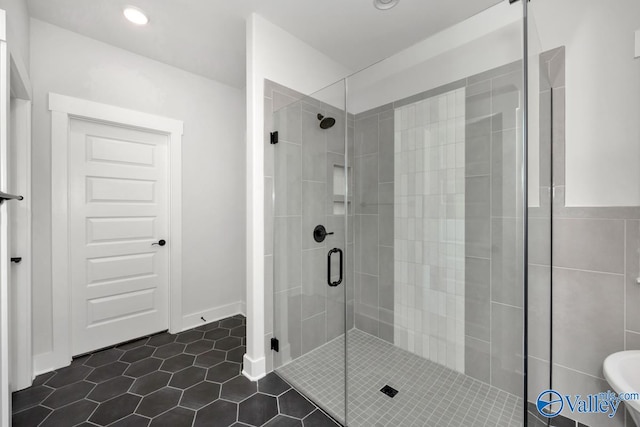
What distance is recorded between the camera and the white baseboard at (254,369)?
193 centimetres

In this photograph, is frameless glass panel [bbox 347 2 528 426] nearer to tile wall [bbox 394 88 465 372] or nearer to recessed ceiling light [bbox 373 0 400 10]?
tile wall [bbox 394 88 465 372]

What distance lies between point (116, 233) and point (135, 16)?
1.74 m

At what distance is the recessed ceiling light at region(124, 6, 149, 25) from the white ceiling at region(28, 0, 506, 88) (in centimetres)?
4

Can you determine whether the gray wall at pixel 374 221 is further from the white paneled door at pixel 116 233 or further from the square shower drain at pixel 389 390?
the white paneled door at pixel 116 233

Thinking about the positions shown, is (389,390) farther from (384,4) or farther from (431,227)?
(384,4)

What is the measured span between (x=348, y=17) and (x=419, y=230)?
1622mm

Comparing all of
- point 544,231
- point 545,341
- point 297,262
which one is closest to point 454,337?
point 545,341

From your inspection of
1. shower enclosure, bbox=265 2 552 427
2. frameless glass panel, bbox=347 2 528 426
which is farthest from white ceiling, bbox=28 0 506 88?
frameless glass panel, bbox=347 2 528 426

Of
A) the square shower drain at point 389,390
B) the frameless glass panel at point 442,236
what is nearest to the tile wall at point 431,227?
the frameless glass panel at point 442,236

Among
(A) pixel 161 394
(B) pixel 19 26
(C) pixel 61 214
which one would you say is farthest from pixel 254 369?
(B) pixel 19 26

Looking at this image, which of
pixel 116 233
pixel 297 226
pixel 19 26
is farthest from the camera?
pixel 116 233

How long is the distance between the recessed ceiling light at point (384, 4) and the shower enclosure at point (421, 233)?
41 centimetres

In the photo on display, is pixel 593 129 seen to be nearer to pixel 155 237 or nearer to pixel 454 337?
pixel 454 337

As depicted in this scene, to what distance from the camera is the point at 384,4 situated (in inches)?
73.2
